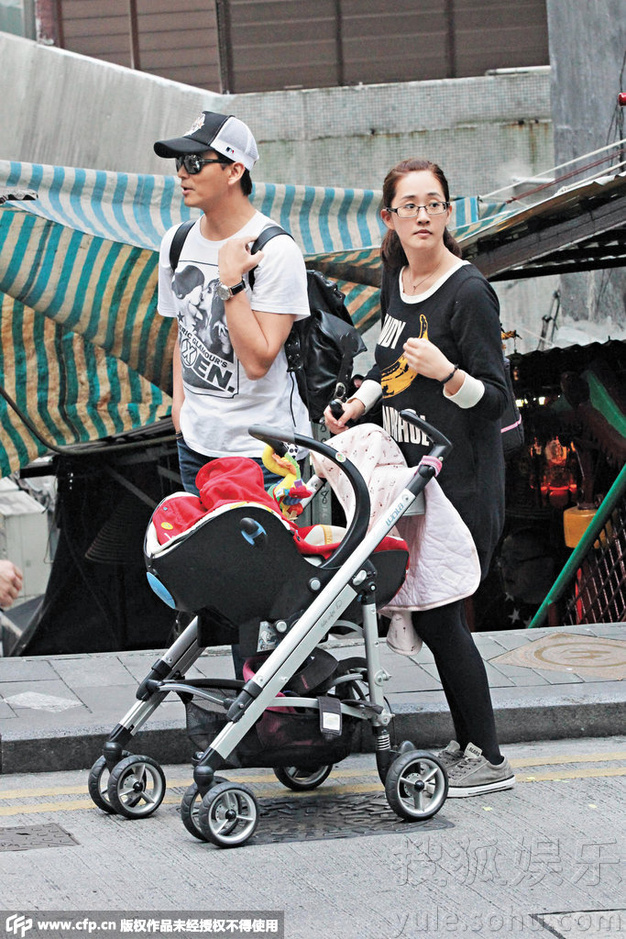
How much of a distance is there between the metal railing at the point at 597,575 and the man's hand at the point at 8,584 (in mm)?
5521

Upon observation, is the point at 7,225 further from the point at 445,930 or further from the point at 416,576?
the point at 445,930

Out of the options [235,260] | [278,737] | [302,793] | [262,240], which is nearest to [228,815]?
[278,737]

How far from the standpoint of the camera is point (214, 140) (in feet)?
14.2

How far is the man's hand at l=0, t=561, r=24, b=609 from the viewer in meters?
3.38

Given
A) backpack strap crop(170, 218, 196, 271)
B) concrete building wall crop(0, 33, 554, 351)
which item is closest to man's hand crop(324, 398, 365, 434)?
backpack strap crop(170, 218, 196, 271)

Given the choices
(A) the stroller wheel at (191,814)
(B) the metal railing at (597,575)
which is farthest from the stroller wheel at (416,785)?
(B) the metal railing at (597,575)

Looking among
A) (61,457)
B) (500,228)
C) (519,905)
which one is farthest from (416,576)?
(61,457)

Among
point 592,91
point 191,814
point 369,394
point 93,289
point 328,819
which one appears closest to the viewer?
point 191,814

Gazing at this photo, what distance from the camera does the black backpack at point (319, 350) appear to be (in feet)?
15.0

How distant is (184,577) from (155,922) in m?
0.97

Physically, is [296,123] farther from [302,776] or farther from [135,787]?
[135,787]

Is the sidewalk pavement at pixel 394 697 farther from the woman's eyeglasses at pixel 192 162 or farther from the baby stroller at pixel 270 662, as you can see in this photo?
the woman's eyeglasses at pixel 192 162

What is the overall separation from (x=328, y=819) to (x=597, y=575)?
16.4ft

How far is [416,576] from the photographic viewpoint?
4238 mm
